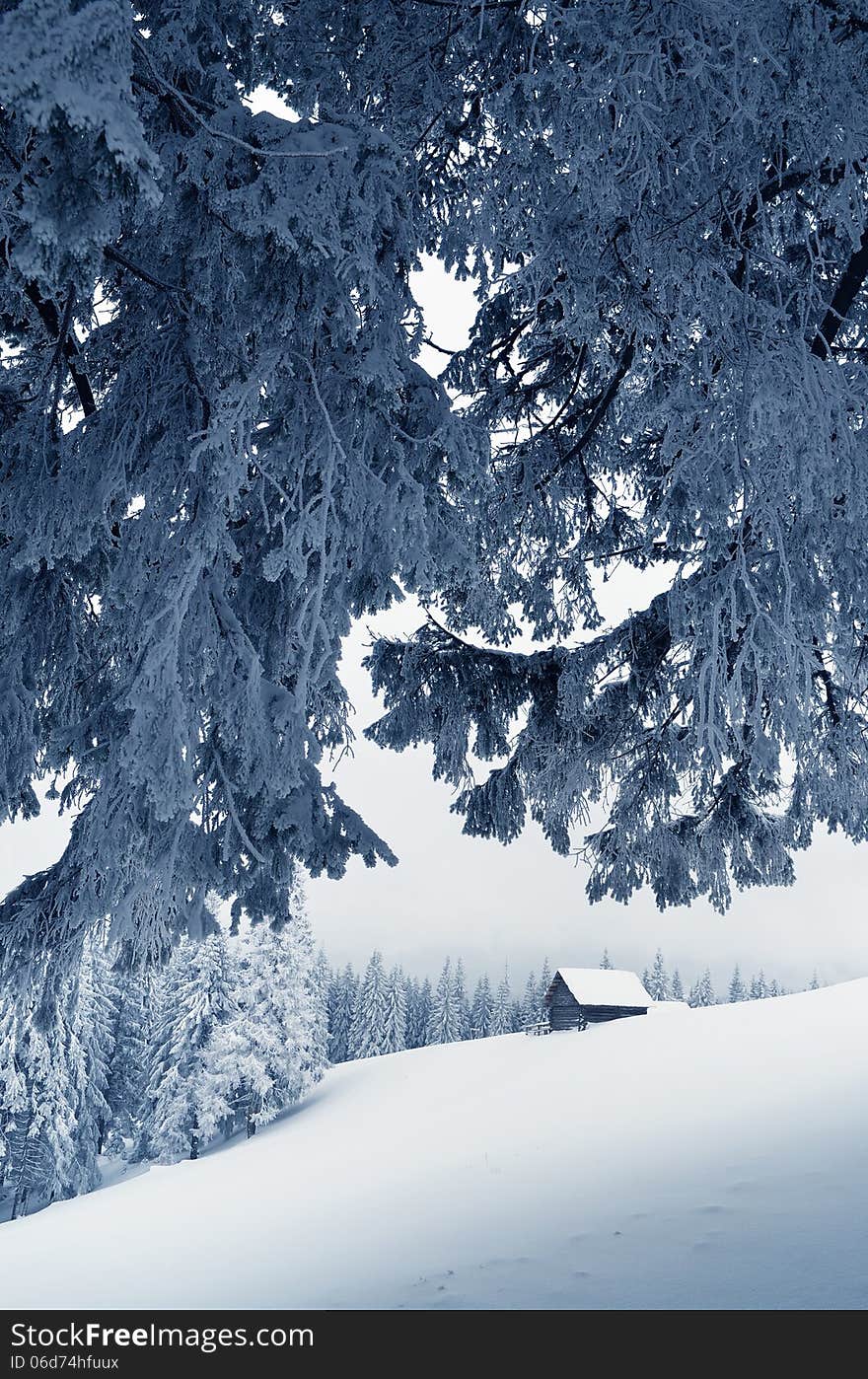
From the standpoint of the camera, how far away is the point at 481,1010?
62.2 m

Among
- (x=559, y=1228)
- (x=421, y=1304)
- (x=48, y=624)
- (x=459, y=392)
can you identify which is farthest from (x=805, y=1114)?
(x=48, y=624)

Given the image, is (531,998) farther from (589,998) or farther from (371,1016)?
(589,998)

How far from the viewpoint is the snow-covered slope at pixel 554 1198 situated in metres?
4.08

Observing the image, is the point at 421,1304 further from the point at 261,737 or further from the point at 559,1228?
the point at 261,737

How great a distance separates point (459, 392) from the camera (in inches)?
248

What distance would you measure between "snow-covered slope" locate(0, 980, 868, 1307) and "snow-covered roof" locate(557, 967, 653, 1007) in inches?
344

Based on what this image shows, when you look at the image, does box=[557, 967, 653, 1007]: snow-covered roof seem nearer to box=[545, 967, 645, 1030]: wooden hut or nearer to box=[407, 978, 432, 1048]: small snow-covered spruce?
box=[545, 967, 645, 1030]: wooden hut

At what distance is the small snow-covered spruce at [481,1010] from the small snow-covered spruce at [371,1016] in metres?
7.81

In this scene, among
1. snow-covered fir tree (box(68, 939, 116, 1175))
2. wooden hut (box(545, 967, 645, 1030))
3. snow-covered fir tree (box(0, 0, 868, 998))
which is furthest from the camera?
wooden hut (box(545, 967, 645, 1030))

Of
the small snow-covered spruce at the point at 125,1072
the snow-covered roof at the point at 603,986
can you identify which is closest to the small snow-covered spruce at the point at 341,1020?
the small snow-covered spruce at the point at 125,1072

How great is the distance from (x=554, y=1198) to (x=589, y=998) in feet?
76.6

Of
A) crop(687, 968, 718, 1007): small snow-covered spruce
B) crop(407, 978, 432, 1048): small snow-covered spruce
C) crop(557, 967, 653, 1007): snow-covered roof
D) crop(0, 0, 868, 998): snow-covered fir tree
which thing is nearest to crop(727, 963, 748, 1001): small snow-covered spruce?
crop(687, 968, 718, 1007): small snow-covered spruce

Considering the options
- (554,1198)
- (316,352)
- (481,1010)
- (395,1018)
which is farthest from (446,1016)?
(316,352)

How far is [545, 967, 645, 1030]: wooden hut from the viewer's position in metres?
28.7
